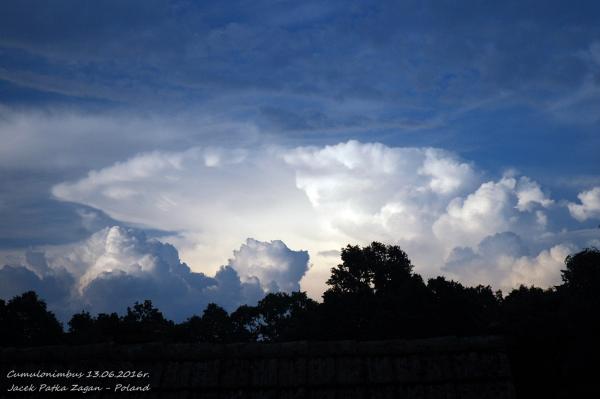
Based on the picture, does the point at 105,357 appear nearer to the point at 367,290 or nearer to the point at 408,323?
the point at 408,323

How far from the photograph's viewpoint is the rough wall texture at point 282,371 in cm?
735

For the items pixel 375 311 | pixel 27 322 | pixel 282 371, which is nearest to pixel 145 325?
pixel 27 322

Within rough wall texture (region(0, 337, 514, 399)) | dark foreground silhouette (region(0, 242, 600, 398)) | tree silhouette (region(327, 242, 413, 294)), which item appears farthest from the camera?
tree silhouette (region(327, 242, 413, 294))

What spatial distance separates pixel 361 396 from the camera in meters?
7.27

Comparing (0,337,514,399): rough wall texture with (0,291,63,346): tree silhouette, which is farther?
(0,291,63,346): tree silhouette

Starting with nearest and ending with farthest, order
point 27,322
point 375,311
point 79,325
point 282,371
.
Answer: point 282,371
point 375,311
point 27,322
point 79,325

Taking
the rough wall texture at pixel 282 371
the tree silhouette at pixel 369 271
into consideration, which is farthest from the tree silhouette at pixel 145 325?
the rough wall texture at pixel 282 371

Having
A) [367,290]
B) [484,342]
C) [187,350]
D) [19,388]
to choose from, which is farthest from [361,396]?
[367,290]

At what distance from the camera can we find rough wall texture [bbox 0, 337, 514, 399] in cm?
735

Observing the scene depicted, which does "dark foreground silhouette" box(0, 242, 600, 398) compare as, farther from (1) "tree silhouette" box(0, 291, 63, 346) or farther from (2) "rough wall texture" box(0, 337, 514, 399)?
(2) "rough wall texture" box(0, 337, 514, 399)

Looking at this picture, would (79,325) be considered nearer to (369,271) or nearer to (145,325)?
(145,325)

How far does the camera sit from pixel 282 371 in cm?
763

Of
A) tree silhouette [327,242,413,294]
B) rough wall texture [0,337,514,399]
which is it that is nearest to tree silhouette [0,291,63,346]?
tree silhouette [327,242,413,294]

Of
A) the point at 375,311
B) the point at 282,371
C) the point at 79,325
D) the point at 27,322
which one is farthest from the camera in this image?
the point at 79,325
